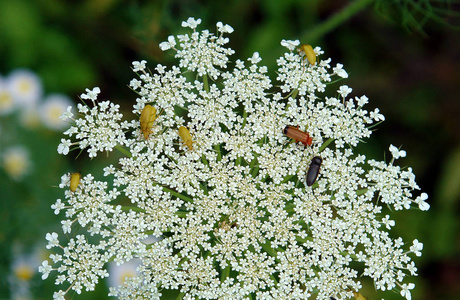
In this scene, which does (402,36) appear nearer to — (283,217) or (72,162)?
(283,217)

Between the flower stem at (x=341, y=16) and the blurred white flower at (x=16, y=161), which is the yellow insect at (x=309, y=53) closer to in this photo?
the flower stem at (x=341, y=16)

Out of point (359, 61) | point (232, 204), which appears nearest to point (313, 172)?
point (232, 204)

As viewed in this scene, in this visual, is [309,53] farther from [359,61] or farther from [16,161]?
[16,161]

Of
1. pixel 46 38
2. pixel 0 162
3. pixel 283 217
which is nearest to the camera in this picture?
pixel 283 217

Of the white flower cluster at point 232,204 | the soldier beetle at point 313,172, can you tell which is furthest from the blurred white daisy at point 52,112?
the soldier beetle at point 313,172

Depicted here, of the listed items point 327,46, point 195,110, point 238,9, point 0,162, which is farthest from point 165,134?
point 327,46

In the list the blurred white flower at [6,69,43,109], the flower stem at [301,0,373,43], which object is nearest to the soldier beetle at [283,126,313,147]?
the flower stem at [301,0,373,43]
